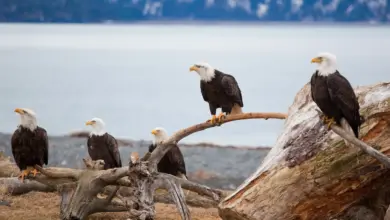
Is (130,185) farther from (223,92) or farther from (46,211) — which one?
(46,211)

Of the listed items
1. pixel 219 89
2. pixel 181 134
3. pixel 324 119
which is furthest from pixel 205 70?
pixel 324 119

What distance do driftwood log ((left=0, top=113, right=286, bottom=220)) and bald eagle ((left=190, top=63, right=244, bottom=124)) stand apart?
0.83 feet

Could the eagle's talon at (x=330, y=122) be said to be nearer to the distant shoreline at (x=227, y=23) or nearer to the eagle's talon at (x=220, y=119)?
the eagle's talon at (x=220, y=119)

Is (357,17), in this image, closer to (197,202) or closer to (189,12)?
(189,12)

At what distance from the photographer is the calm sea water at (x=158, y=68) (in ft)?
19.2

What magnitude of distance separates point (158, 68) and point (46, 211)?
6.27ft

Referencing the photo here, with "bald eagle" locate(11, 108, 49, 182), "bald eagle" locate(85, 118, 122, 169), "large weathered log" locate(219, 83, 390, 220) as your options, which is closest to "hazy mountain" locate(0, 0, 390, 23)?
"bald eagle" locate(85, 118, 122, 169)

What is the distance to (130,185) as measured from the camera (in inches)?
183

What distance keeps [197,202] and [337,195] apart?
1850mm

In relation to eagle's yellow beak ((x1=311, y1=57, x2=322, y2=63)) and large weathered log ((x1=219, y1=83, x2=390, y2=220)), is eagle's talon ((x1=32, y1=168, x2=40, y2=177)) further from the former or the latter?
eagle's yellow beak ((x1=311, y1=57, x2=322, y2=63))

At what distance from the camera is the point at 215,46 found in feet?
20.2

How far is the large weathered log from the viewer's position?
12.9ft

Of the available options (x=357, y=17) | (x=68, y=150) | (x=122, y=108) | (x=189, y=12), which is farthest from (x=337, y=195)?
(x=68, y=150)

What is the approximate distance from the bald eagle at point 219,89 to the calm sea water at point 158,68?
123cm
